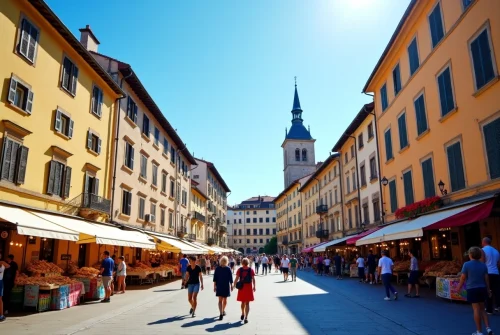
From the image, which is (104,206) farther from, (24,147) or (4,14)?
(4,14)

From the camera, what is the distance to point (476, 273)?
7219mm

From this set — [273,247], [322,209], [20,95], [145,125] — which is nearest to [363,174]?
[322,209]

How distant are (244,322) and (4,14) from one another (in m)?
12.1

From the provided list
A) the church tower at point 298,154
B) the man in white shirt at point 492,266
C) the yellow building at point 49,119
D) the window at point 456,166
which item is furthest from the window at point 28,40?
the church tower at point 298,154

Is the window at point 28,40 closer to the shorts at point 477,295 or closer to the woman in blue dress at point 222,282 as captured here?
the woman in blue dress at point 222,282

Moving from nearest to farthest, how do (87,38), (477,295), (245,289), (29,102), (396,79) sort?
(477,295) < (245,289) < (29,102) < (396,79) < (87,38)

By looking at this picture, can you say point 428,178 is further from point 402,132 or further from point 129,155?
point 129,155

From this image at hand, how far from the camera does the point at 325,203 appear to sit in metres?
44.1

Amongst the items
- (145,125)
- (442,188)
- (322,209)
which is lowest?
(442,188)

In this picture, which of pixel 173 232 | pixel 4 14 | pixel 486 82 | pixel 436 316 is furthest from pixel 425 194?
pixel 173 232

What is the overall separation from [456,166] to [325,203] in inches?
1172

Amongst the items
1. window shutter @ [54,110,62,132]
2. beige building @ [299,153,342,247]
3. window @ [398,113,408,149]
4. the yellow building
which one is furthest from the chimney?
beige building @ [299,153,342,247]

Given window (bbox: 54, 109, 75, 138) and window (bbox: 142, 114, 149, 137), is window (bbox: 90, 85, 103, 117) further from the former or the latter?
window (bbox: 142, 114, 149, 137)

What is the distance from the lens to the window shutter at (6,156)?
39.5 ft
